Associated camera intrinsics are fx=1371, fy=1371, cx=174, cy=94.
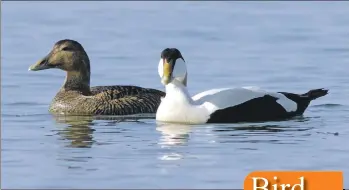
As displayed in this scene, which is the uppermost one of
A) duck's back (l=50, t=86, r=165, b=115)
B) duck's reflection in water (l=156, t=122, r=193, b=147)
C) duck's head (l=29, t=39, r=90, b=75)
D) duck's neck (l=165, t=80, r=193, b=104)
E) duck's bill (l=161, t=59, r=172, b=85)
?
duck's head (l=29, t=39, r=90, b=75)

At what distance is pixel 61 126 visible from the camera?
15078 millimetres

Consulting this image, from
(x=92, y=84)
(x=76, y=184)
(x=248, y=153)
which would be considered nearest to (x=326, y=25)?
(x=92, y=84)

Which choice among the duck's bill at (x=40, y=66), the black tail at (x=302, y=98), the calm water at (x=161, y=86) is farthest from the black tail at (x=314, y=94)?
the duck's bill at (x=40, y=66)

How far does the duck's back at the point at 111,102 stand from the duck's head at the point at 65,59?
1.59ft

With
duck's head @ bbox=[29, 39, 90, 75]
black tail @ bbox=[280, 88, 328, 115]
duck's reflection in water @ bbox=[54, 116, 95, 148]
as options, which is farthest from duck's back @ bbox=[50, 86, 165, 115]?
black tail @ bbox=[280, 88, 328, 115]

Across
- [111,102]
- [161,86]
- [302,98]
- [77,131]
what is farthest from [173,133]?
[161,86]

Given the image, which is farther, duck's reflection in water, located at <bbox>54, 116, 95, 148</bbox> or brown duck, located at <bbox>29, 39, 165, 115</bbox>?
brown duck, located at <bbox>29, 39, 165, 115</bbox>

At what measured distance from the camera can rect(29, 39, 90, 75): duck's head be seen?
55.0 feet

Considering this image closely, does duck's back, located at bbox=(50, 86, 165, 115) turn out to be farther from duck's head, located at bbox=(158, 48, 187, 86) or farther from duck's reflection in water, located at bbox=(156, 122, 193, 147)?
duck's head, located at bbox=(158, 48, 187, 86)

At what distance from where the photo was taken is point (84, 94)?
16.6 m

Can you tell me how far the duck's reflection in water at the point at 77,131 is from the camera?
44.8 ft

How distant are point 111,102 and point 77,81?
0.97m

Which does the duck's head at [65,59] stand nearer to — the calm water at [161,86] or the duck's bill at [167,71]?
the calm water at [161,86]

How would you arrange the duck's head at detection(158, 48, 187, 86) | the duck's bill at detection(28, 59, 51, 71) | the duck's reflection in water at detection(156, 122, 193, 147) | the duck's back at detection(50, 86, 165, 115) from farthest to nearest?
the duck's bill at detection(28, 59, 51, 71), the duck's back at detection(50, 86, 165, 115), the duck's head at detection(158, 48, 187, 86), the duck's reflection in water at detection(156, 122, 193, 147)
